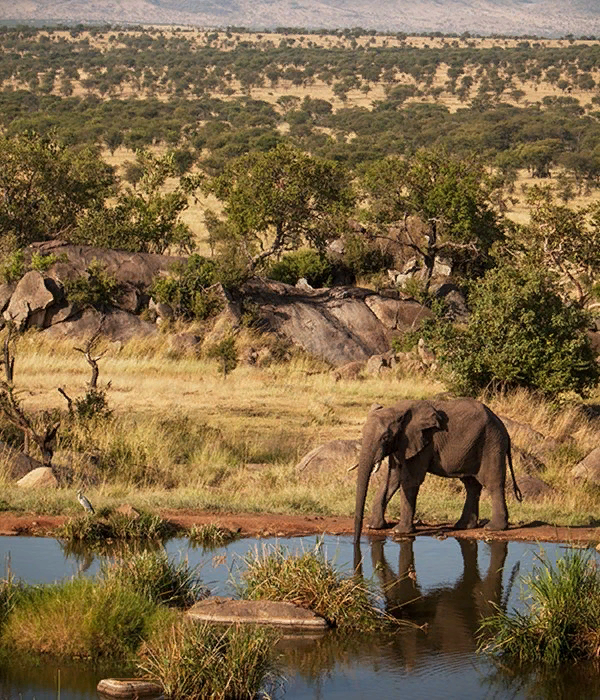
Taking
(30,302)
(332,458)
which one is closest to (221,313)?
(30,302)

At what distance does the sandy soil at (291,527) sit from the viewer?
1350cm

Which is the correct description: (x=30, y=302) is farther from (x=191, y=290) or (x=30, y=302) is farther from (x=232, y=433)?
(x=232, y=433)

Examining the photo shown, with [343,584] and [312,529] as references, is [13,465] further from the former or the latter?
[343,584]

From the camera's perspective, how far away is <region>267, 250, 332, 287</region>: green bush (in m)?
33.7

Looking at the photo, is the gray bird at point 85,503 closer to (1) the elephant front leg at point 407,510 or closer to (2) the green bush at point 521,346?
(1) the elephant front leg at point 407,510

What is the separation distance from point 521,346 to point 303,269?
1297cm

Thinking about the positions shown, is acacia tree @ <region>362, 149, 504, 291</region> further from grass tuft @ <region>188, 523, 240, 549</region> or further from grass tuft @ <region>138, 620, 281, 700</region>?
grass tuft @ <region>138, 620, 281, 700</region>

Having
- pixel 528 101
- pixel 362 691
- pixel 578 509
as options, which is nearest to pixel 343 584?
pixel 362 691

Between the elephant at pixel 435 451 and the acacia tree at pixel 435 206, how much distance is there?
19212 mm

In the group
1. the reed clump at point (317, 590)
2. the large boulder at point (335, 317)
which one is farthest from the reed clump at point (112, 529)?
the large boulder at point (335, 317)

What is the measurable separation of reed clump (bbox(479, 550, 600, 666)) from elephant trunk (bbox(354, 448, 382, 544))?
2.78 meters

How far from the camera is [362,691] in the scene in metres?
8.73

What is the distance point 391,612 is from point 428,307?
71.0 ft

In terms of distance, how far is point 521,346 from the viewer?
843 inches
